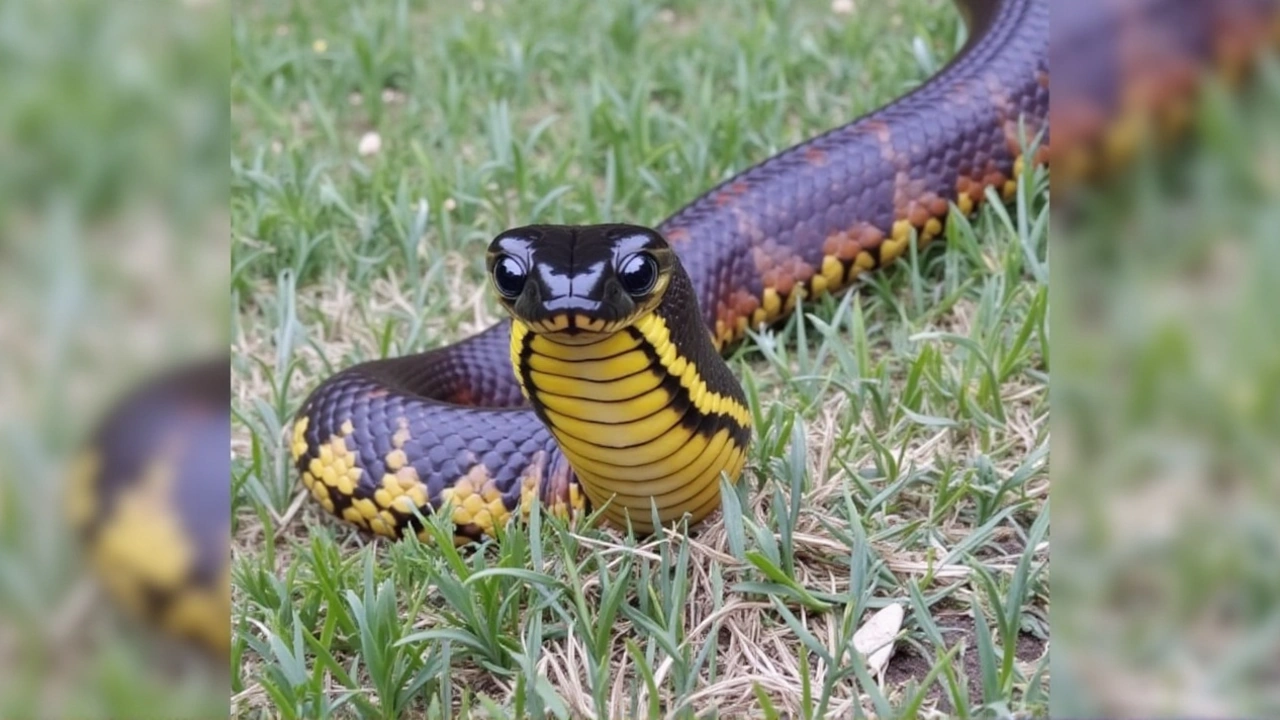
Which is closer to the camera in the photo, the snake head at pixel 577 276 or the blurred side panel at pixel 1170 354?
the blurred side panel at pixel 1170 354

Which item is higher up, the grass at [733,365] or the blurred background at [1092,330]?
the blurred background at [1092,330]

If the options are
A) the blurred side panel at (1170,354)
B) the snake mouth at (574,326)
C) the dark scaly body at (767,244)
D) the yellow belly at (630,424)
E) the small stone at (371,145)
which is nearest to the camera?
the blurred side panel at (1170,354)

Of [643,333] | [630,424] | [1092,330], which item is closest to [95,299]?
[1092,330]

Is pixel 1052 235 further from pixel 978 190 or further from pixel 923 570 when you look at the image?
pixel 978 190

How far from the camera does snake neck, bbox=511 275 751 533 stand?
1.64 metres

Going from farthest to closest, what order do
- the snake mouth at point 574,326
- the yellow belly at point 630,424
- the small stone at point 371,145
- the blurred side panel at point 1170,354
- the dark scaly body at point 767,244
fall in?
the small stone at point 371,145 → the dark scaly body at point 767,244 → the yellow belly at point 630,424 → the snake mouth at point 574,326 → the blurred side panel at point 1170,354

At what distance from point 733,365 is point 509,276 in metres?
1.35

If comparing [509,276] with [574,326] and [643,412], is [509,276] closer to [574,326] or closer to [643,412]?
[574,326]

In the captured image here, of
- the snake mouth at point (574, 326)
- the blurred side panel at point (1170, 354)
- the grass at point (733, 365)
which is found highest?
the blurred side panel at point (1170, 354)

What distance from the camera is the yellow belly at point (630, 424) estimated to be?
1643mm

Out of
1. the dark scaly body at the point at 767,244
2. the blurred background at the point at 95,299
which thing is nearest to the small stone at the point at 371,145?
the dark scaly body at the point at 767,244

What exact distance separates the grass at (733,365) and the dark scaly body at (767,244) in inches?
4.8

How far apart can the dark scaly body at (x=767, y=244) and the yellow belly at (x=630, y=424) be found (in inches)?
16.7

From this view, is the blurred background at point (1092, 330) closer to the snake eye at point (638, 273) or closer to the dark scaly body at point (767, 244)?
the snake eye at point (638, 273)
